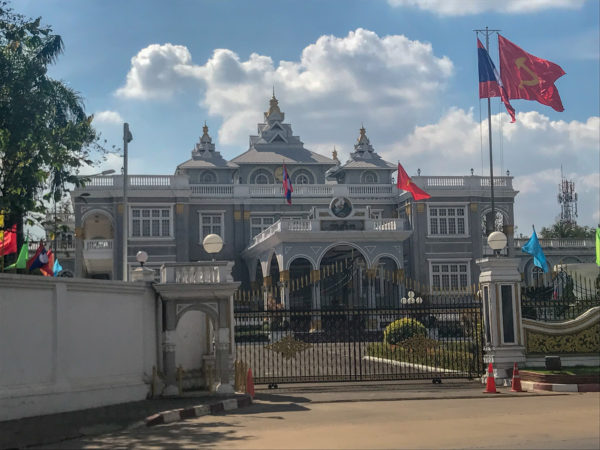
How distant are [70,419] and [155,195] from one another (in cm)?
3425

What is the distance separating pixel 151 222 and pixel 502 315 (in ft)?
103

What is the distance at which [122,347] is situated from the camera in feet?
54.4

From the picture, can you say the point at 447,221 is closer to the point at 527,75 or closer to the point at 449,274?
the point at 449,274

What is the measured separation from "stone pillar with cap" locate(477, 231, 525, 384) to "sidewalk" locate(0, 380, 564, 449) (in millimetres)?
787

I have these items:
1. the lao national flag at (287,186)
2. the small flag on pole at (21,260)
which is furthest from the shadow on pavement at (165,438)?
the lao national flag at (287,186)

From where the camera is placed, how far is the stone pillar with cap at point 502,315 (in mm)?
19094

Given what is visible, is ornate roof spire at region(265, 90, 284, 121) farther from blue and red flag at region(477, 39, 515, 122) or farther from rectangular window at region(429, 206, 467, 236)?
blue and red flag at region(477, 39, 515, 122)

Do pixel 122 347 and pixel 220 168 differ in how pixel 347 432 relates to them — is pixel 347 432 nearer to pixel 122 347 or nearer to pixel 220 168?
pixel 122 347

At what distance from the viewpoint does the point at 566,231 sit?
76875 millimetres

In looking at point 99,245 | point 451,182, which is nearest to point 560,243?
point 451,182

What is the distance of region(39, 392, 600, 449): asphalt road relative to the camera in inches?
421

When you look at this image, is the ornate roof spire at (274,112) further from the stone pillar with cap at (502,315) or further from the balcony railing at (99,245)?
the stone pillar with cap at (502,315)

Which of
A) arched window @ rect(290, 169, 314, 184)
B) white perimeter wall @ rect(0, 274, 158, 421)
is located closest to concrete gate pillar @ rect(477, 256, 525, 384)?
white perimeter wall @ rect(0, 274, 158, 421)

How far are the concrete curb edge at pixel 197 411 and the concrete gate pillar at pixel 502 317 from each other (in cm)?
640
